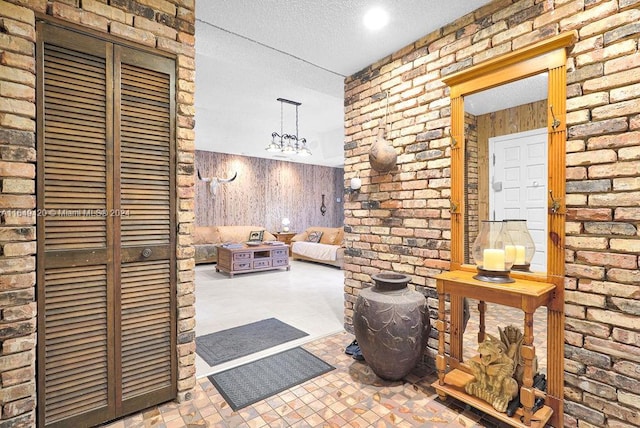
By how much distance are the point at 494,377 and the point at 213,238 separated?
6496mm

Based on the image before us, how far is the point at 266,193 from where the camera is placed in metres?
8.82

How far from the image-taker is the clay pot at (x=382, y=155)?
2516mm

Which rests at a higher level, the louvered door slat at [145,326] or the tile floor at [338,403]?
the louvered door slat at [145,326]

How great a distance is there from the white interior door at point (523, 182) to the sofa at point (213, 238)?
18.1 feet

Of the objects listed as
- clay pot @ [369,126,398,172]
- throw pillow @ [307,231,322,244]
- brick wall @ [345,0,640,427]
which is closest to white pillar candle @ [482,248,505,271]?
brick wall @ [345,0,640,427]

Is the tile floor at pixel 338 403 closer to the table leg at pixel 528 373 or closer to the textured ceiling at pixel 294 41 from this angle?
the table leg at pixel 528 373

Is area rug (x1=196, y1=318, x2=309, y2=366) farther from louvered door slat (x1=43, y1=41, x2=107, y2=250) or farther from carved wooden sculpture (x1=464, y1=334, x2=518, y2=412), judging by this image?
carved wooden sculpture (x1=464, y1=334, x2=518, y2=412)

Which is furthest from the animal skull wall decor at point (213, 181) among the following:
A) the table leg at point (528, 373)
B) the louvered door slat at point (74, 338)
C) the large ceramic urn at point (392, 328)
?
the table leg at point (528, 373)

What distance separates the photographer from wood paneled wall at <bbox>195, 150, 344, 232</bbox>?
25.8 feet

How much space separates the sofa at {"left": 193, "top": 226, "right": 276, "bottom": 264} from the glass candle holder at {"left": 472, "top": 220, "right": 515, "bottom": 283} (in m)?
5.46

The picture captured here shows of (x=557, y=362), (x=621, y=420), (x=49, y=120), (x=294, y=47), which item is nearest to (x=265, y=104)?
(x=294, y=47)

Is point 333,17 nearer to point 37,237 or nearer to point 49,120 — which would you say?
point 49,120

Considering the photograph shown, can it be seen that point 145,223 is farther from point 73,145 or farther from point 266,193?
point 266,193

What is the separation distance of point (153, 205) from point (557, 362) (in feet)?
7.92
